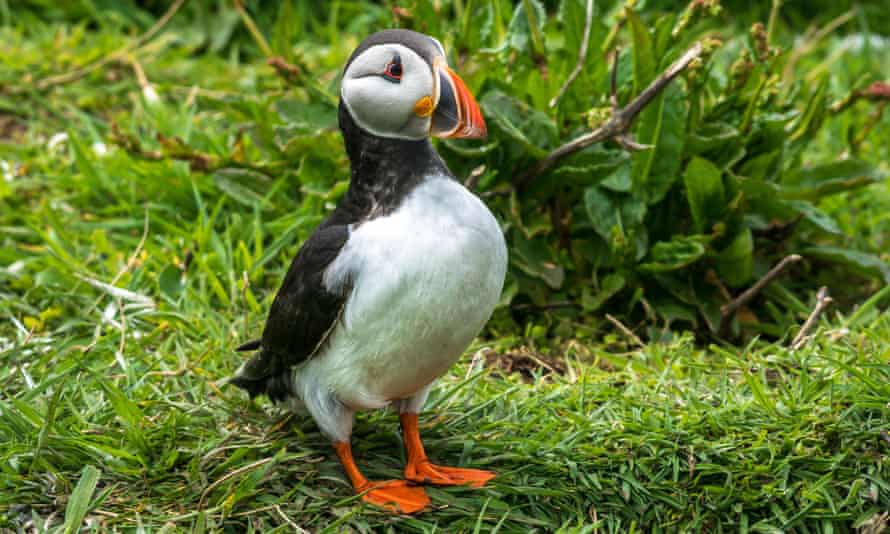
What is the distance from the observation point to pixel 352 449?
10.6ft

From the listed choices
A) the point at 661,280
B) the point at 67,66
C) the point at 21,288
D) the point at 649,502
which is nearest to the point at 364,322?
the point at 649,502

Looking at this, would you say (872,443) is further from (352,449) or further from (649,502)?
(352,449)

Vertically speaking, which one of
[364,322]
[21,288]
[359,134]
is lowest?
[21,288]

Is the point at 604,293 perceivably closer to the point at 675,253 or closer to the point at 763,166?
the point at 675,253

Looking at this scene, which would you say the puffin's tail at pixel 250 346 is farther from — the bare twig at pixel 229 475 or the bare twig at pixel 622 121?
the bare twig at pixel 622 121

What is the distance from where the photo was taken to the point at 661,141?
13.4 feet

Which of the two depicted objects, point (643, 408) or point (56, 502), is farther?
point (643, 408)

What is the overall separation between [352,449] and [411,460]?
236mm

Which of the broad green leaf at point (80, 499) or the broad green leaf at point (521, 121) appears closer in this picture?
the broad green leaf at point (80, 499)

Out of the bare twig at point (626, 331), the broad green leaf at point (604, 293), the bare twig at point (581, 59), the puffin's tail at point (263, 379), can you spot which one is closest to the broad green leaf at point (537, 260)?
the broad green leaf at point (604, 293)

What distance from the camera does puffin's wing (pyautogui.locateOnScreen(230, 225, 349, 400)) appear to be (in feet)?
9.12

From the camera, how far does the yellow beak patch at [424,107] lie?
2.60 metres

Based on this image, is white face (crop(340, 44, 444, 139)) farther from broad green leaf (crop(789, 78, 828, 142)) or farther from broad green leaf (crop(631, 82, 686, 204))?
broad green leaf (crop(789, 78, 828, 142))

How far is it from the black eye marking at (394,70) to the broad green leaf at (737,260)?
1.95 meters
